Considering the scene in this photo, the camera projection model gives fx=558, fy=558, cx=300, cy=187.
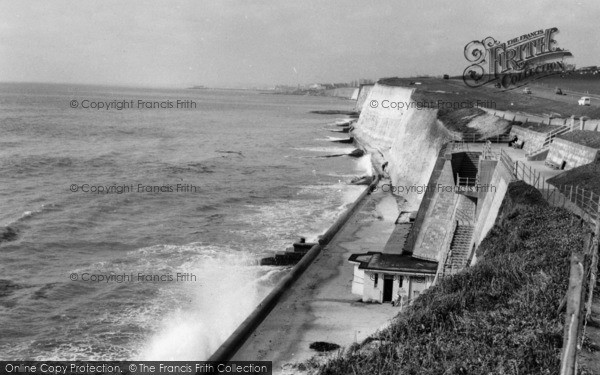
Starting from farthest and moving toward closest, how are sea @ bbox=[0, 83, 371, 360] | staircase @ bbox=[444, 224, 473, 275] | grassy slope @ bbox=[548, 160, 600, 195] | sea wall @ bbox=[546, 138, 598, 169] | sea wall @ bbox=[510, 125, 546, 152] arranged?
1. sea wall @ bbox=[510, 125, 546, 152]
2. sea wall @ bbox=[546, 138, 598, 169]
3. sea @ bbox=[0, 83, 371, 360]
4. staircase @ bbox=[444, 224, 473, 275]
5. grassy slope @ bbox=[548, 160, 600, 195]

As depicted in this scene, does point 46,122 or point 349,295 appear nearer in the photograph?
point 349,295

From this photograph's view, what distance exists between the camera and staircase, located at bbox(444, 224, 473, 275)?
19064 millimetres

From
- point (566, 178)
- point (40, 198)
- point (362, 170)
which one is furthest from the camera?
point (362, 170)

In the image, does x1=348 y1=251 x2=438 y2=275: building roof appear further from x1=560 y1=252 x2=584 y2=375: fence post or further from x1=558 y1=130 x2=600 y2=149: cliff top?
x1=560 y1=252 x2=584 y2=375: fence post

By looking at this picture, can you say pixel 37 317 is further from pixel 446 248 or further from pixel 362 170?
pixel 362 170

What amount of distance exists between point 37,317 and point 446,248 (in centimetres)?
1544

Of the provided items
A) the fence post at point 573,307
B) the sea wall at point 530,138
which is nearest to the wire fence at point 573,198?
the sea wall at point 530,138

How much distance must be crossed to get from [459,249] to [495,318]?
10.2m

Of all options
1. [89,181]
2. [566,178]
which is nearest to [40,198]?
[89,181]

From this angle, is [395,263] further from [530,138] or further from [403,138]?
[403,138]

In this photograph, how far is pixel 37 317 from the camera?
67.2 ft

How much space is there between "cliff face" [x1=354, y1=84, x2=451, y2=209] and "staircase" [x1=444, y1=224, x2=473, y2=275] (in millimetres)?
10816

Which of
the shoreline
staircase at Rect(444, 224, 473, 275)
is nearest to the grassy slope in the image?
staircase at Rect(444, 224, 473, 275)

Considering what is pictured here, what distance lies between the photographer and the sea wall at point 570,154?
21.2 m
